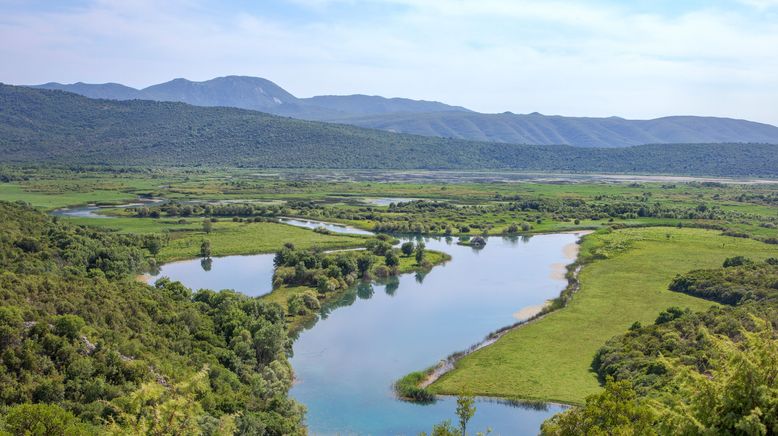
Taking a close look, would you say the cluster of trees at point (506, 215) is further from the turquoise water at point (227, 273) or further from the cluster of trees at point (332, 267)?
the turquoise water at point (227, 273)

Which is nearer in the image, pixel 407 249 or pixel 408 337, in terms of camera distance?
pixel 408 337

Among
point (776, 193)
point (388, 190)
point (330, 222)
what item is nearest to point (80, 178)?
point (388, 190)

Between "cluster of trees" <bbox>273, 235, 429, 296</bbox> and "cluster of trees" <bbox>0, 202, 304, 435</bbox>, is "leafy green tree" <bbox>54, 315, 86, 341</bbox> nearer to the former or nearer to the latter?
"cluster of trees" <bbox>0, 202, 304, 435</bbox>

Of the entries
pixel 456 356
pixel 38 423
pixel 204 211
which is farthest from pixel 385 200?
pixel 38 423

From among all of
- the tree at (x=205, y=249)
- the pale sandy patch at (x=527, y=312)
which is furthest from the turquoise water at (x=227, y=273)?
the pale sandy patch at (x=527, y=312)

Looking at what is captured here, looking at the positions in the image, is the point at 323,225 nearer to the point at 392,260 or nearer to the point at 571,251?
the point at 392,260

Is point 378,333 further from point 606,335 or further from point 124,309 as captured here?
point 124,309
